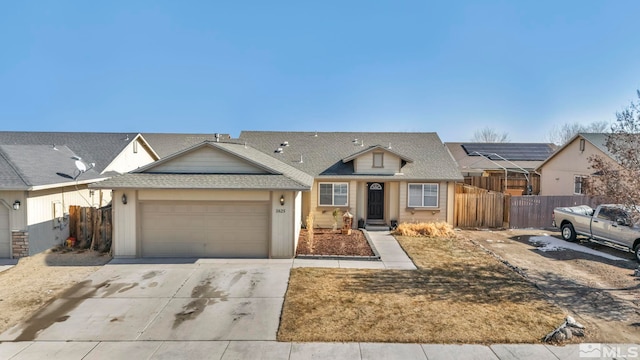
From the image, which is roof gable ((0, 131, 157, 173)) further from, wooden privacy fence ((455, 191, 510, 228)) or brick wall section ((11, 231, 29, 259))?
wooden privacy fence ((455, 191, 510, 228))

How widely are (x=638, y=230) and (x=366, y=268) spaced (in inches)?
378

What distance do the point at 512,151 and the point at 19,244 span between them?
120 ft

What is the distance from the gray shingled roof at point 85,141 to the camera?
2018 cm

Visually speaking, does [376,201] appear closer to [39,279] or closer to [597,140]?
[39,279]

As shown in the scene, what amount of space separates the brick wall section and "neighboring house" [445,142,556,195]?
24.7 m

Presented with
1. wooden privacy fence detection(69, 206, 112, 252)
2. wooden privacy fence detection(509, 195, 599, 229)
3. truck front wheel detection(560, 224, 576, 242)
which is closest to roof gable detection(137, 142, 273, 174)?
wooden privacy fence detection(69, 206, 112, 252)

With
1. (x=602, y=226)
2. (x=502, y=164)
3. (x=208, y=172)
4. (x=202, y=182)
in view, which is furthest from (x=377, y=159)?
(x=502, y=164)

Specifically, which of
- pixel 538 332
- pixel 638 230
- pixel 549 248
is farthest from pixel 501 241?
pixel 538 332

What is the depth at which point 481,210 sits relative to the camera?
62.4 feet

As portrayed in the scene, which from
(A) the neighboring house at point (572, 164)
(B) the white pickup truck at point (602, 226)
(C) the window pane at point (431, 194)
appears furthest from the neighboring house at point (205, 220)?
(A) the neighboring house at point (572, 164)

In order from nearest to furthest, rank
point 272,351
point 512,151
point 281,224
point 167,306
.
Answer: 1. point 272,351
2. point 167,306
3. point 281,224
4. point 512,151

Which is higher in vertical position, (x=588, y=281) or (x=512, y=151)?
(x=512, y=151)

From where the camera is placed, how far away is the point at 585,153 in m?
21.9

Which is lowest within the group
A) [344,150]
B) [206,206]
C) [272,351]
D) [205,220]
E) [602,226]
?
[272,351]
